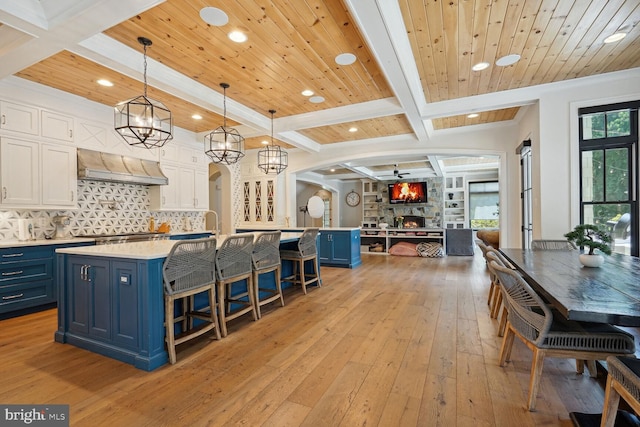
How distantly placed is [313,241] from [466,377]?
2944 mm

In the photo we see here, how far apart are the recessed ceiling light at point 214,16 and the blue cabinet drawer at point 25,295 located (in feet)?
12.1

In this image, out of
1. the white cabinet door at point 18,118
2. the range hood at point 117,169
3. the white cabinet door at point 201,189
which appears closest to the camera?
the white cabinet door at point 18,118

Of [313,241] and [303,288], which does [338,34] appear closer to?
[313,241]

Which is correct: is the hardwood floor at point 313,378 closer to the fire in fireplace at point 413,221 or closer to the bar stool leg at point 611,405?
the bar stool leg at point 611,405

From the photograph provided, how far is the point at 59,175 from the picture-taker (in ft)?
13.7

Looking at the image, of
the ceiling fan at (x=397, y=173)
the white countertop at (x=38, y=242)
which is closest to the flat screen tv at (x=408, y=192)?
the ceiling fan at (x=397, y=173)

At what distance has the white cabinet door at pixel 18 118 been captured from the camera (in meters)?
3.67

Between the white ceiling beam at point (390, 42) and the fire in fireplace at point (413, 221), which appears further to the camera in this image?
the fire in fireplace at point (413, 221)

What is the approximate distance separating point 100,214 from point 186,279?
3345 millimetres

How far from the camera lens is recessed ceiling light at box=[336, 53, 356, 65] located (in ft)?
10.4

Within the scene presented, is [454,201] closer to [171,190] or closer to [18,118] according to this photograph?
[171,190]

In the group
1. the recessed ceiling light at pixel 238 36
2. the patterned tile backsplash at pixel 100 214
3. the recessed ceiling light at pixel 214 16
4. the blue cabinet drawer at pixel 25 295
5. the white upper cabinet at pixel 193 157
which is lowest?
the blue cabinet drawer at pixel 25 295

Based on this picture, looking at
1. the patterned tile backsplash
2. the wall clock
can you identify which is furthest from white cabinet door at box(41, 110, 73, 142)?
the wall clock

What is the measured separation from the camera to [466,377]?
2.18 m
